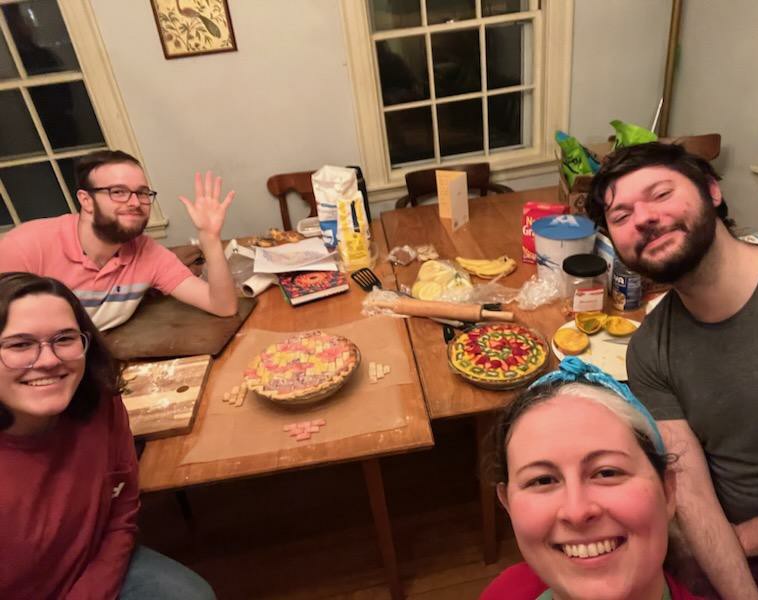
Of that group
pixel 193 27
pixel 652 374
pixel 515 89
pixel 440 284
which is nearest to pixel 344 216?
pixel 440 284

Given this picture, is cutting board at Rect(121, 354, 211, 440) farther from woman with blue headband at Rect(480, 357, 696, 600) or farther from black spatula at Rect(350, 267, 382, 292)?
woman with blue headband at Rect(480, 357, 696, 600)

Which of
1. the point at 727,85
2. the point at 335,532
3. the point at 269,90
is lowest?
the point at 335,532

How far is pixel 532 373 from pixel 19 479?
118 cm

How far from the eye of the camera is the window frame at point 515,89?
2.66 meters

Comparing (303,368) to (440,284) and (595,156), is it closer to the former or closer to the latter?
(440,284)

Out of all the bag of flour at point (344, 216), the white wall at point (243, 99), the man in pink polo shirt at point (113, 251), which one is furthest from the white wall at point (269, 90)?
the man in pink polo shirt at point (113, 251)

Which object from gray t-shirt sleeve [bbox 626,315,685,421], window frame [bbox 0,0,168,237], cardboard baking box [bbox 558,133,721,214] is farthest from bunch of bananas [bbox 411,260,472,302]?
window frame [bbox 0,0,168,237]

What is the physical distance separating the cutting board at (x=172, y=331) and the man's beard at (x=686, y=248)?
47.7 inches

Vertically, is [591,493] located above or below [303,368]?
above

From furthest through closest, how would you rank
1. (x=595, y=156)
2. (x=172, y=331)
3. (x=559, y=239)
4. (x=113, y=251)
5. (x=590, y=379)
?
(x=595, y=156)
(x=113, y=251)
(x=172, y=331)
(x=559, y=239)
(x=590, y=379)

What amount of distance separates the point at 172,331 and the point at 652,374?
4.63ft

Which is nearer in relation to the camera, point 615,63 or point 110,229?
point 110,229

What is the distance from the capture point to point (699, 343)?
3.73 feet

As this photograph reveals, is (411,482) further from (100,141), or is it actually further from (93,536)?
(100,141)
